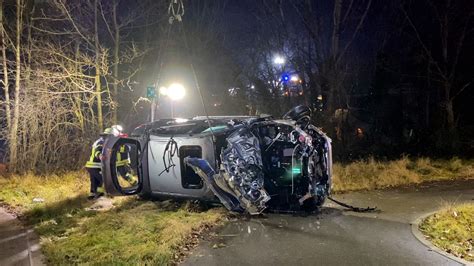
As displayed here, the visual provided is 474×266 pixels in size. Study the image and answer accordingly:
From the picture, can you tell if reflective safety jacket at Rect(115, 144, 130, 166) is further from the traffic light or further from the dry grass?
the dry grass

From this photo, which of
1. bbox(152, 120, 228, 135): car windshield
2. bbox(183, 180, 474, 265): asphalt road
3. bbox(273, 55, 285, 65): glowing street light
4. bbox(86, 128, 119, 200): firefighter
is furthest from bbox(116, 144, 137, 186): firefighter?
bbox(273, 55, 285, 65): glowing street light

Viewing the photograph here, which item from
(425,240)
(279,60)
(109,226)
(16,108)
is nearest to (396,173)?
(425,240)

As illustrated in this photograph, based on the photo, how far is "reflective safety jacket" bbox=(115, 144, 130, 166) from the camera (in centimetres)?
971

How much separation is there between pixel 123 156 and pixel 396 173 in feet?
23.5

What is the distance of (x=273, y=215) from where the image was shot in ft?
26.3

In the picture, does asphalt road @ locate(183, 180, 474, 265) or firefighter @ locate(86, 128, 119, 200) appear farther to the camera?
firefighter @ locate(86, 128, 119, 200)

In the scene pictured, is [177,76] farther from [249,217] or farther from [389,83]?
[249,217]

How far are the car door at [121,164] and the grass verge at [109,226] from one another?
44 cm

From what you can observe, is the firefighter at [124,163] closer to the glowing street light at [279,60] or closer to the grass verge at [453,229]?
the grass verge at [453,229]

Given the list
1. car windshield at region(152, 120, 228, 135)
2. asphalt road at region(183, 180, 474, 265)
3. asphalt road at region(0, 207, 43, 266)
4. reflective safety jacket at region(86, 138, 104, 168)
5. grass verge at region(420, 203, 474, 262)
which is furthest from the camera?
reflective safety jacket at region(86, 138, 104, 168)

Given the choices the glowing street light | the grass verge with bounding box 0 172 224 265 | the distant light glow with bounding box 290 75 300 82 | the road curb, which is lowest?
the road curb

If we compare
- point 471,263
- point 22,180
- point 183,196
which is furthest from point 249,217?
point 22,180

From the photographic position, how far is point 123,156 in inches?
392

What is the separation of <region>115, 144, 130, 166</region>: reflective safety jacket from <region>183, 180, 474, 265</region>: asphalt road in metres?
3.46
